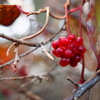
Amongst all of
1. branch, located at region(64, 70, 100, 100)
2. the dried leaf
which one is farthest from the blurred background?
branch, located at region(64, 70, 100, 100)

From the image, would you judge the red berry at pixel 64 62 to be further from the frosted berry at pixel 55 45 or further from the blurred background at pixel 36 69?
the blurred background at pixel 36 69

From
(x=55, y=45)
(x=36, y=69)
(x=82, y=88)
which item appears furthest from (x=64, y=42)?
(x=36, y=69)

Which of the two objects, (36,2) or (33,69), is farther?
(36,2)

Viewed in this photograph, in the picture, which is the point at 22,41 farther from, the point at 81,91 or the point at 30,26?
the point at 30,26

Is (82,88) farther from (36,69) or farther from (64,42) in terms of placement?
(36,69)

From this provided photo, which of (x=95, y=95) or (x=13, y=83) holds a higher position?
(x=13, y=83)

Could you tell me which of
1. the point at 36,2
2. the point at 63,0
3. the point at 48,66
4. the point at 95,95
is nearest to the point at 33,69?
the point at 48,66

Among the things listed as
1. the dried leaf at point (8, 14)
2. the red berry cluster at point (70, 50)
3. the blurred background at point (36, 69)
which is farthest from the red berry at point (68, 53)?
the blurred background at point (36, 69)
